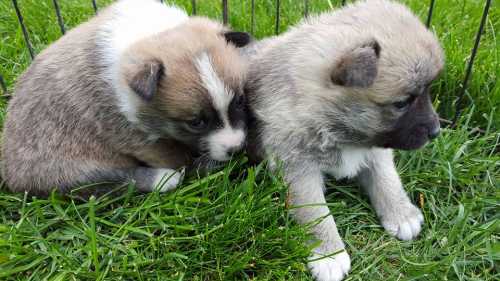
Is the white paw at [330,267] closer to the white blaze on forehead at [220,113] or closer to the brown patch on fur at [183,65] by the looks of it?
the white blaze on forehead at [220,113]

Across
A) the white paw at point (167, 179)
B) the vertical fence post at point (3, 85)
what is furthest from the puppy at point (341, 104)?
the vertical fence post at point (3, 85)

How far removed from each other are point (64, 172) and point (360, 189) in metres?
1.93

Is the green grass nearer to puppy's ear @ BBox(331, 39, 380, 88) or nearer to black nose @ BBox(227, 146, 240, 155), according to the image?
black nose @ BBox(227, 146, 240, 155)

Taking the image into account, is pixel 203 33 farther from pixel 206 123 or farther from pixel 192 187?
pixel 192 187

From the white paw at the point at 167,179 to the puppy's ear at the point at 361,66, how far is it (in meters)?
1.28

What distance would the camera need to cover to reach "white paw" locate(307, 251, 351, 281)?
9.36 feet

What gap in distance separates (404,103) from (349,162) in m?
0.55

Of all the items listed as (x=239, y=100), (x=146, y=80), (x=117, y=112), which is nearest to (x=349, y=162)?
(x=239, y=100)

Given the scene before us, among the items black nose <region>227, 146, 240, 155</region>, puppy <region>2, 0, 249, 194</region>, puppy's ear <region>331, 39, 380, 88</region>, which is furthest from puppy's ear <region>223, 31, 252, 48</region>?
puppy's ear <region>331, 39, 380, 88</region>

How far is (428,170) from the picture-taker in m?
3.46

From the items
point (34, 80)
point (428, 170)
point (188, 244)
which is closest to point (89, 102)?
point (34, 80)

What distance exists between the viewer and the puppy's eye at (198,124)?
294cm

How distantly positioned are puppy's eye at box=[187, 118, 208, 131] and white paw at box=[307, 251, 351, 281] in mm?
989

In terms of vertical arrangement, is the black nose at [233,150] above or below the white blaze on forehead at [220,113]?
below
